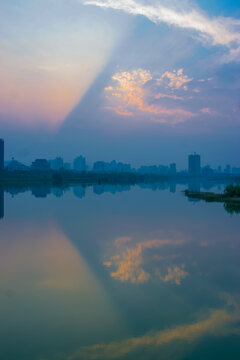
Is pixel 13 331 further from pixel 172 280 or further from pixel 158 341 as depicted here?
pixel 172 280

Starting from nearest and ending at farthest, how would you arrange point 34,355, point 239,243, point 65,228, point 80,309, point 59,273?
point 34,355, point 80,309, point 59,273, point 239,243, point 65,228

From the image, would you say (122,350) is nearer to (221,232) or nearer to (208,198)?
(221,232)

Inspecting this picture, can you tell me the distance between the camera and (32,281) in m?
10.3

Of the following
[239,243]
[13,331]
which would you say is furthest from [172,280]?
[239,243]

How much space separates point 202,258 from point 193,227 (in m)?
8.54

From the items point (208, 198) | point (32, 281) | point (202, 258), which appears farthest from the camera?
point (208, 198)

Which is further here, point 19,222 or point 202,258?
point 19,222

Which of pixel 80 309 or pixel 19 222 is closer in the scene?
pixel 80 309

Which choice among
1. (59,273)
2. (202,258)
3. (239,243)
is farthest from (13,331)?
(239,243)

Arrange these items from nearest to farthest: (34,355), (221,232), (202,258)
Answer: (34,355)
(202,258)
(221,232)

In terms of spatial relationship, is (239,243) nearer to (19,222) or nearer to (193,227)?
(193,227)

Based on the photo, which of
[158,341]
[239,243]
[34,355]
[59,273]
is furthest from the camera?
[239,243]

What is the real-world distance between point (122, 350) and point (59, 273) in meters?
5.30

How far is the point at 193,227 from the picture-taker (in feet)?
71.1
